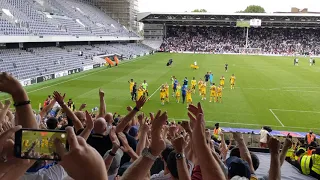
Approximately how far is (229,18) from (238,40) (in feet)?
22.2

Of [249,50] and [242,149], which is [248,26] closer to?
[249,50]

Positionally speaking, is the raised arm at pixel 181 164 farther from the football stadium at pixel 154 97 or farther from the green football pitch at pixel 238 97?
the green football pitch at pixel 238 97

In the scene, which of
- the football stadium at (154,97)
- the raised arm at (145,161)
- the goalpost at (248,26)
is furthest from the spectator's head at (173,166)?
the goalpost at (248,26)

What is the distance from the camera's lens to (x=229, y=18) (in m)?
73.5

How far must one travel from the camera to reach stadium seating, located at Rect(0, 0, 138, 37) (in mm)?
30641

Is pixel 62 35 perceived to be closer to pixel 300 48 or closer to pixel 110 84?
pixel 110 84

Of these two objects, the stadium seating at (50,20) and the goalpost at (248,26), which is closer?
the stadium seating at (50,20)

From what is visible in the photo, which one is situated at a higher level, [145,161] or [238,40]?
[238,40]

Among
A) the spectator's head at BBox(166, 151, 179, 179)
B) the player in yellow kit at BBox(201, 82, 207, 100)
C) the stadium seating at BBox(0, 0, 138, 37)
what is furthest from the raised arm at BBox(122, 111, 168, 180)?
the stadium seating at BBox(0, 0, 138, 37)

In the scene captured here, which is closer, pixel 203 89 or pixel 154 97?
pixel 203 89

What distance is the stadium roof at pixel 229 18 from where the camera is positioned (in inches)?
2788

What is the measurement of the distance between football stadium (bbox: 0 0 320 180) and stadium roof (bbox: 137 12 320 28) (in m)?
0.31

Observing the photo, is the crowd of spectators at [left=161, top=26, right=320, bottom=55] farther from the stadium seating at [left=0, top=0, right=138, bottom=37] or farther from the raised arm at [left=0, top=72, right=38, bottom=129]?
the raised arm at [left=0, top=72, right=38, bottom=129]

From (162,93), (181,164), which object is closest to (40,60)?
(162,93)
